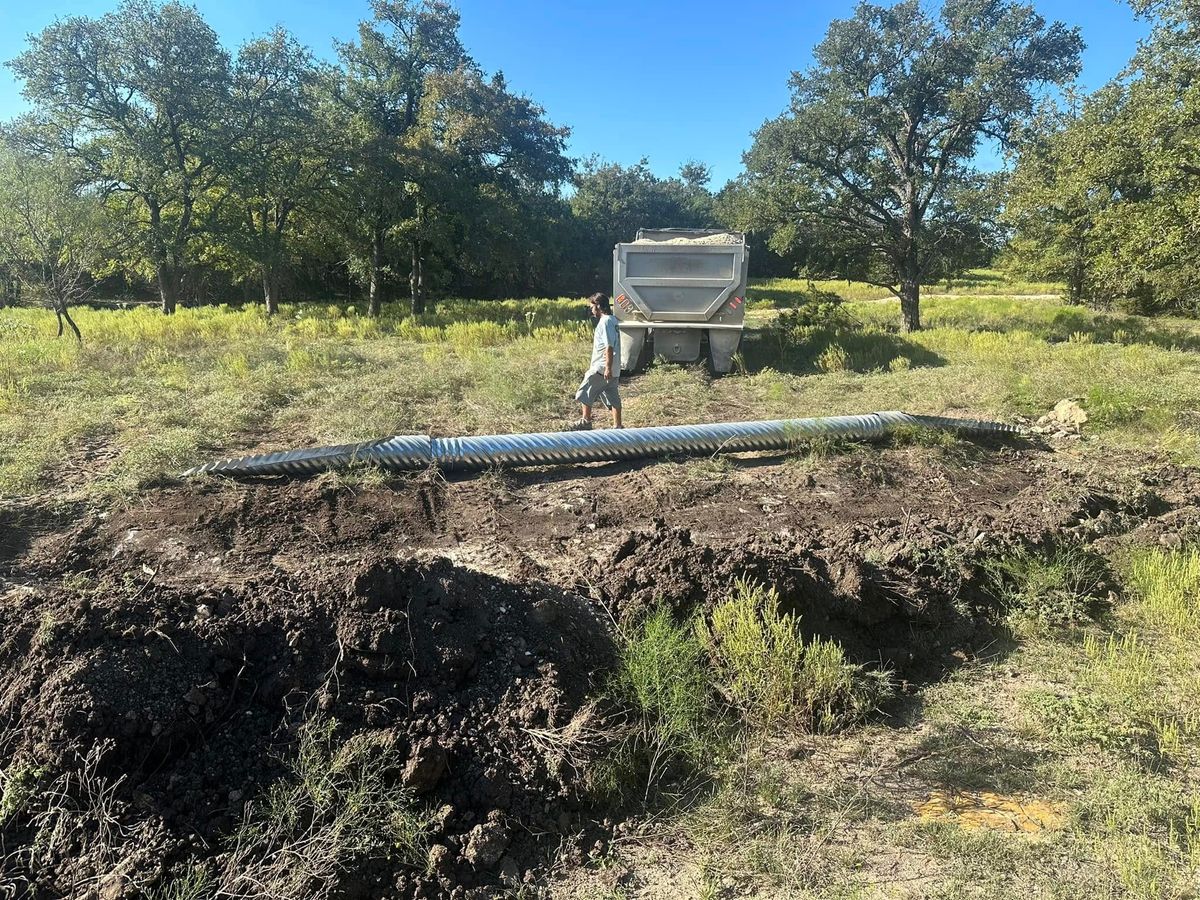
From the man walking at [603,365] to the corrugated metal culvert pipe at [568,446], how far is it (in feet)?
3.32

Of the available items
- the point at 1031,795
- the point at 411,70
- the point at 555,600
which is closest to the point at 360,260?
the point at 411,70

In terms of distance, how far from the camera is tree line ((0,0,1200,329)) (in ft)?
41.2

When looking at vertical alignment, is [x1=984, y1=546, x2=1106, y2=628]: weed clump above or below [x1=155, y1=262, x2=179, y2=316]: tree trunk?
below

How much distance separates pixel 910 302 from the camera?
16891mm

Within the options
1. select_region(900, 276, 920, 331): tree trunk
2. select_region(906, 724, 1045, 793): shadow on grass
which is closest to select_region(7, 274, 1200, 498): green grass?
select_region(900, 276, 920, 331): tree trunk

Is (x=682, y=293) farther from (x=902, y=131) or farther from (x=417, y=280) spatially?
(x=417, y=280)

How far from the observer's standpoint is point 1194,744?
108 inches

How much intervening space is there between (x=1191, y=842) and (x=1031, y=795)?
0.48 m

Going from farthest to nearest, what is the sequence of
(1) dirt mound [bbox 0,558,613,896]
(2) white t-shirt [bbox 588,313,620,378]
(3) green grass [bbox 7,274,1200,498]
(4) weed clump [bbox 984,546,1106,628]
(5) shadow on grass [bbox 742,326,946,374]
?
(5) shadow on grass [bbox 742,326,946,374], (2) white t-shirt [bbox 588,313,620,378], (3) green grass [bbox 7,274,1200,498], (4) weed clump [bbox 984,546,1106,628], (1) dirt mound [bbox 0,558,613,896]

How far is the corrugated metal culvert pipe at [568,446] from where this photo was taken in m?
5.59

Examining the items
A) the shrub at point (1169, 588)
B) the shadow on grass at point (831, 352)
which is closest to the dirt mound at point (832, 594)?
the shrub at point (1169, 588)

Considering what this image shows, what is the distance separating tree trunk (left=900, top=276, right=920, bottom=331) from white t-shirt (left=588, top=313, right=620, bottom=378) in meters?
12.6

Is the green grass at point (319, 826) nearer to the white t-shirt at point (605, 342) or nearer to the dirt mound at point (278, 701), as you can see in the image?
the dirt mound at point (278, 701)

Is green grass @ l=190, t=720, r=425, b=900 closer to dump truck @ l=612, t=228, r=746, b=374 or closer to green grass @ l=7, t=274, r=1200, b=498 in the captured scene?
green grass @ l=7, t=274, r=1200, b=498
